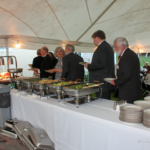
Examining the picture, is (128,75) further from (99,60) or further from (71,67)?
(71,67)

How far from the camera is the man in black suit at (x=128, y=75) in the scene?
1.59 m

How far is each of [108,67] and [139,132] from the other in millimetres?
1109

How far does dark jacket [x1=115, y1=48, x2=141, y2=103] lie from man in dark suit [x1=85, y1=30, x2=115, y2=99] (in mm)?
248

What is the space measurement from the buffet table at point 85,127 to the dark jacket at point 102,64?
0.36 meters

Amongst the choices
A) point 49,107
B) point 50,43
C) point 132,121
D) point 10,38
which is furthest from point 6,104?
point 50,43

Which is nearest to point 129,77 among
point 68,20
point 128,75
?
point 128,75

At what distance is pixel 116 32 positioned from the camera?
197 inches

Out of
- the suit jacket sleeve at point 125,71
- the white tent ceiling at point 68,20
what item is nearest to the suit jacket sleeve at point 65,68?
the suit jacket sleeve at point 125,71

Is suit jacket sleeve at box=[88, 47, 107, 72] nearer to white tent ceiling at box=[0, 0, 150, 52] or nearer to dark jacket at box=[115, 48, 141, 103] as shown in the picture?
dark jacket at box=[115, 48, 141, 103]

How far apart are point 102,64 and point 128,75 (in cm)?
37

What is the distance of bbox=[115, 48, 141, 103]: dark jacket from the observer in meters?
1.59

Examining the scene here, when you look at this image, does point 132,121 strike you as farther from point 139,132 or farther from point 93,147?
point 93,147

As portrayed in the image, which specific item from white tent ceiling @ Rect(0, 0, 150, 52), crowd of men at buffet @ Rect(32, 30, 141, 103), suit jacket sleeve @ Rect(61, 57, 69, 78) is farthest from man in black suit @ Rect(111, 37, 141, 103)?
white tent ceiling @ Rect(0, 0, 150, 52)

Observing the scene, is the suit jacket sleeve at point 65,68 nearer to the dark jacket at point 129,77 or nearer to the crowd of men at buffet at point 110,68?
the crowd of men at buffet at point 110,68
